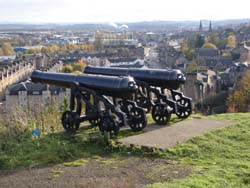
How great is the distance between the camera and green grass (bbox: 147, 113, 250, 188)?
227 inches

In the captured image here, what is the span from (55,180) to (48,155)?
3.47 ft

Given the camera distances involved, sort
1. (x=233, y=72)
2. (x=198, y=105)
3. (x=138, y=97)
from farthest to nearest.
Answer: (x=233, y=72), (x=198, y=105), (x=138, y=97)

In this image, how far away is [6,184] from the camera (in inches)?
236

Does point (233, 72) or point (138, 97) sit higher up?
point (138, 97)

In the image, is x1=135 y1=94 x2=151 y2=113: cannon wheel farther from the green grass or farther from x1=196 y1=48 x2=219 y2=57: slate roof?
x1=196 y1=48 x2=219 y2=57: slate roof

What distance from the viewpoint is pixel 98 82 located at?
8484mm

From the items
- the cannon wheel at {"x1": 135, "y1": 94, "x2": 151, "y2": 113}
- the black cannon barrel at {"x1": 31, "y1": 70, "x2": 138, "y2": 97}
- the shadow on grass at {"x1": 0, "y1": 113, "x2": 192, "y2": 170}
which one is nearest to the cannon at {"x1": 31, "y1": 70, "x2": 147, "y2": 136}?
the black cannon barrel at {"x1": 31, "y1": 70, "x2": 138, "y2": 97}

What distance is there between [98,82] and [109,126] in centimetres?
93

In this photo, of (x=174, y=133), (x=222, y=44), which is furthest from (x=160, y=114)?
(x=222, y=44)

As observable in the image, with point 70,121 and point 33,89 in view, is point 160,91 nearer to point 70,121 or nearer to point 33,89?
point 70,121

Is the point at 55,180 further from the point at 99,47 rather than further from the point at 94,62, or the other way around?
the point at 99,47

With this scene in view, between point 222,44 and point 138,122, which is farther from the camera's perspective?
point 222,44

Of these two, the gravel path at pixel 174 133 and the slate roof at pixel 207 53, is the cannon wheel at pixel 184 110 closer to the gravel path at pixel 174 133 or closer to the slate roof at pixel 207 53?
the gravel path at pixel 174 133

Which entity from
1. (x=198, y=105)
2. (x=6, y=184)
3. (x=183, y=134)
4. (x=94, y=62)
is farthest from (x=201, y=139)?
(x=94, y=62)
